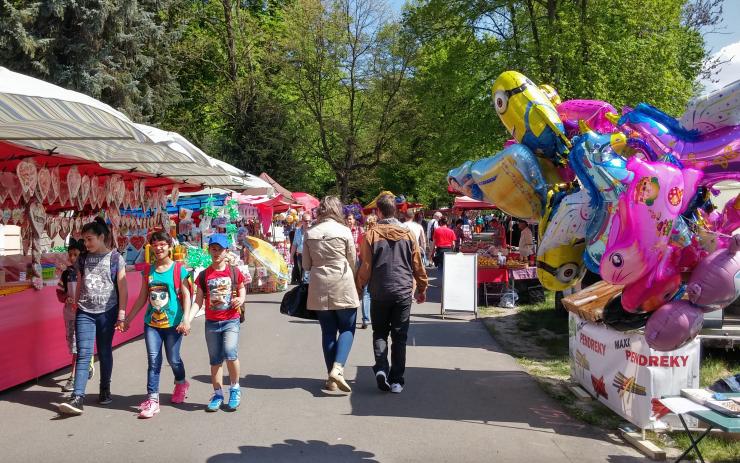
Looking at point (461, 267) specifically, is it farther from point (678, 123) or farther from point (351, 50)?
point (351, 50)

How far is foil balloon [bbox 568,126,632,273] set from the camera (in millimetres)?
4199

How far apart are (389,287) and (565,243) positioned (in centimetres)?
238

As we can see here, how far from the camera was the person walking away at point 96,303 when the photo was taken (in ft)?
19.7

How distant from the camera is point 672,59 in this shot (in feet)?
55.7

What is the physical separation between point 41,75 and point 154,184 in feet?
39.2

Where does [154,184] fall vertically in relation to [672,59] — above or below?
below

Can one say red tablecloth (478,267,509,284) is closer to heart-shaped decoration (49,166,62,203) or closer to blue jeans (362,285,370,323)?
blue jeans (362,285,370,323)

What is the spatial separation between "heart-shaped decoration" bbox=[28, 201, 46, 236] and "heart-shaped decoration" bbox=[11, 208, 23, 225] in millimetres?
320

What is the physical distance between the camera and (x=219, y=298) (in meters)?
6.03

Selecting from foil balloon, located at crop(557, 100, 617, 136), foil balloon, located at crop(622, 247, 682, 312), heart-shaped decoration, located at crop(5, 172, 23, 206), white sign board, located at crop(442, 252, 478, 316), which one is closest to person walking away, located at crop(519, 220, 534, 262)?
white sign board, located at crop(442, 252, 478, 316)

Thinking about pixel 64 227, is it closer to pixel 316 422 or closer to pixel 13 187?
pixel 13 187

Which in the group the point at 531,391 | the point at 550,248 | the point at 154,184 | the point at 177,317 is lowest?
the point at 531,391

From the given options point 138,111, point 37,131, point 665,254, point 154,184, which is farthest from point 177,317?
point 138,111

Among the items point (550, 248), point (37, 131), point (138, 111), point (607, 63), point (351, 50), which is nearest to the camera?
point (550, 248)
